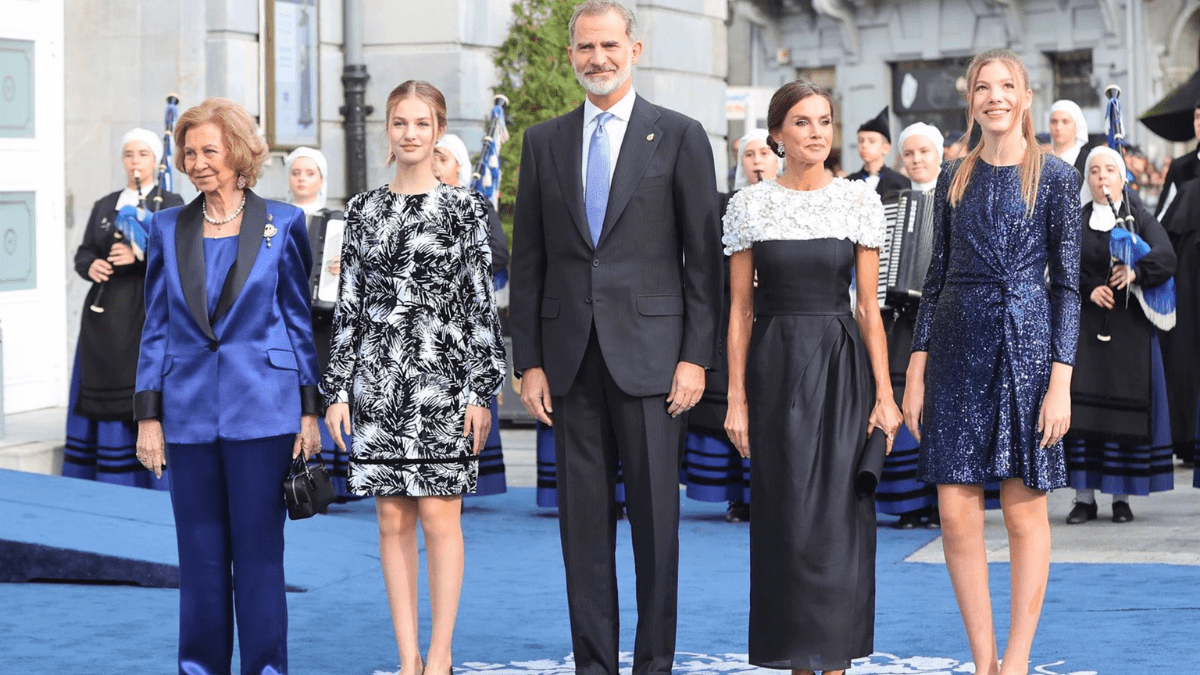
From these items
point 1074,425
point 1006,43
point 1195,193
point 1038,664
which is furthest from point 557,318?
point 1006,43

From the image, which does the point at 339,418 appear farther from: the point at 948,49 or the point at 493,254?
the point at 948,49

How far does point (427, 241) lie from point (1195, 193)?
655cm

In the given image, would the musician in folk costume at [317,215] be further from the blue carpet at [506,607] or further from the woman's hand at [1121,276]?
the woman's hand at [1121,276]

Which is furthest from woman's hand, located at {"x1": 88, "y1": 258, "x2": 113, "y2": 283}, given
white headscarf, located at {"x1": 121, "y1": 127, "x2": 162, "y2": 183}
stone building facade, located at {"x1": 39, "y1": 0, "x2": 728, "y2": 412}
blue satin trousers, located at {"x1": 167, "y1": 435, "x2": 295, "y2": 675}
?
blue satin trousers, located at {"x1": 167, "y1": 435, "x2": 295, "y2": 675}

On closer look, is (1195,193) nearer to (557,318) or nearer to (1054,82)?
(557,318)

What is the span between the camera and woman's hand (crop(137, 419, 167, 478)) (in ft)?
17.8

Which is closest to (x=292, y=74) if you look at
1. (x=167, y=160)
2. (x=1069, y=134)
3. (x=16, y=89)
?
(x=16, y=89)

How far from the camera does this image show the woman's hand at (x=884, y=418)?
17.8 ft

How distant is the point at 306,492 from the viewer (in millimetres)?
5379

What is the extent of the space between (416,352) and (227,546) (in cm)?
78

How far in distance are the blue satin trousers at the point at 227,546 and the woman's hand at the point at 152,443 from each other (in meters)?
0.03

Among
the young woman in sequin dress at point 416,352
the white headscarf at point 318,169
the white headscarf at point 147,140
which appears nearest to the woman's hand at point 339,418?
the young woman in sequin dress at point 416,352

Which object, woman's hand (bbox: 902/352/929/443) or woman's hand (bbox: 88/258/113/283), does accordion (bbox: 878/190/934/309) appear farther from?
woman's hand (bbox: 88/258/113/283)

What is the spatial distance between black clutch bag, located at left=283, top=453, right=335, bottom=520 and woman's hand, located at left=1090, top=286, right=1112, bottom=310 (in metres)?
4.74
